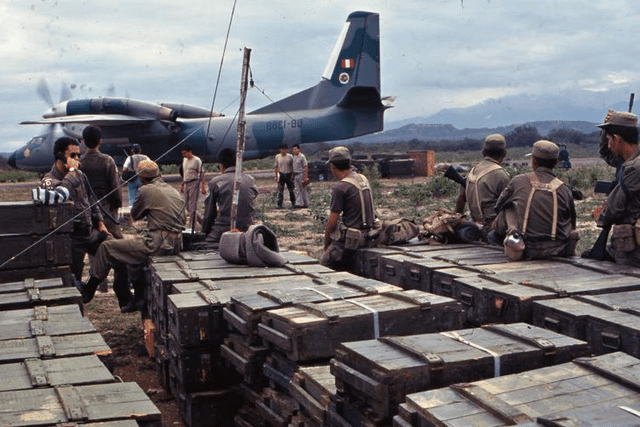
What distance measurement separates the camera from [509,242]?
781 centimetres

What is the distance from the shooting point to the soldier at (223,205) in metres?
9.74

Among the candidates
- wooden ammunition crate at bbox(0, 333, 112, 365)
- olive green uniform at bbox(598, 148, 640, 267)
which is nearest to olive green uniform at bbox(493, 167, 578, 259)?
olive green uniform at bbox(598, 148, 640, 267)

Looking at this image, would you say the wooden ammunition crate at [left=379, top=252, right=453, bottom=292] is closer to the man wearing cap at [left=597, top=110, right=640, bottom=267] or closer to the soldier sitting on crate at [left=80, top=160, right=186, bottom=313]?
the man wearing cap at [left=597, top=110, right=640, bottom=267]

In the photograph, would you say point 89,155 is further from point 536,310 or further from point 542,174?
point 536,310

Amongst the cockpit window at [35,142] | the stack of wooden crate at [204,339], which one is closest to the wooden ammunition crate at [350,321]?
the stack of wooden crate at [204,339]

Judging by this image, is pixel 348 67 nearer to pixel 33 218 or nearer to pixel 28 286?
pixel 33 218

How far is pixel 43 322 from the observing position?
5.93 metres

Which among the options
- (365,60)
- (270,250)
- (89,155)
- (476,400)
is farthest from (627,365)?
(365,60)

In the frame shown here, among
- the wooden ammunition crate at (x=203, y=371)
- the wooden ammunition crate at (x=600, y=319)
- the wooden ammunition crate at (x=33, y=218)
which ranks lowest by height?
the wooden ammunition crate at (x=203, y=371)

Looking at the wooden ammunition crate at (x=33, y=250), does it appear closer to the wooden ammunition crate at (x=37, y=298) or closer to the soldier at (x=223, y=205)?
the wooden ammunition crate at (x=37, y=298)

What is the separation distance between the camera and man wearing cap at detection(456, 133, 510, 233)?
9.30 meters

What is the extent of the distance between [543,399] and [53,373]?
2726mm

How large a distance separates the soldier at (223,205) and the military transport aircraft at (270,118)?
21.9 meters

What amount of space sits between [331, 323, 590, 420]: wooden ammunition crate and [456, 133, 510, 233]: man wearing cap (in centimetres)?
482
